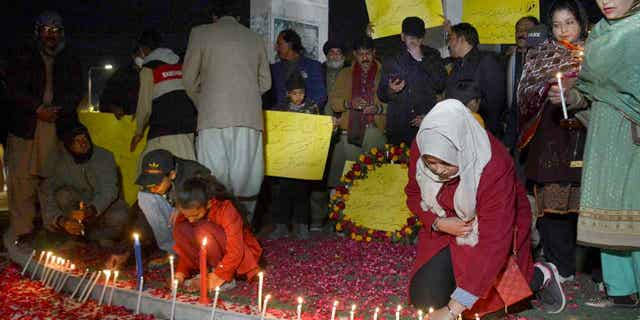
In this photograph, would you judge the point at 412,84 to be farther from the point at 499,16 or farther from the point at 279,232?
the point at 279,232

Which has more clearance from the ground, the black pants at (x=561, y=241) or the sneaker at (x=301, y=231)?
the black pants at (x=561, y=241)

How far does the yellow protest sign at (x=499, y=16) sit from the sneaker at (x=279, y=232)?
109 inches

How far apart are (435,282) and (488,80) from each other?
264cm

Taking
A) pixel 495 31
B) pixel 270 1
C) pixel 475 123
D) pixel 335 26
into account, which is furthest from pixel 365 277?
pixel 335 26

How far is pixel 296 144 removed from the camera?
6996 mm

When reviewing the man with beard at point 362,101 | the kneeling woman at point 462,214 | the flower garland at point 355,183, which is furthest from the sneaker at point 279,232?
the kneeling woman at point 462,214

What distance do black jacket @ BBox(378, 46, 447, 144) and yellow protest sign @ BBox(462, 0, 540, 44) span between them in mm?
674

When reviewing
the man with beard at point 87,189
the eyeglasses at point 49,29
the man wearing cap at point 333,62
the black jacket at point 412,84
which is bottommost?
A: the man with beard at point 87,189

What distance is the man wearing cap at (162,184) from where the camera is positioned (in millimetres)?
5047

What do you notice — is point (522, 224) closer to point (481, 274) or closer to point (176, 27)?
point (481, 274)

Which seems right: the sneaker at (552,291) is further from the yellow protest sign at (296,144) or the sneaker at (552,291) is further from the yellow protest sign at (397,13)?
the yellow protest sign at (397,13)

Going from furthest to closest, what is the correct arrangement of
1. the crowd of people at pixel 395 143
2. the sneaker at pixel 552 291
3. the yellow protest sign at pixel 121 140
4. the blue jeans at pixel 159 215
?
1. the yellow protest sign at pixel 121 140
2. the blue jeans at pixel 159 215
3. the sneaker at pixel 552 291
4. the crowd of people at pixel 395 143

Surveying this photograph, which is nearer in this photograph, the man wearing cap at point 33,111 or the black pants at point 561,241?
the black pants at point 561,241

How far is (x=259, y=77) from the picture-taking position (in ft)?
20.7
